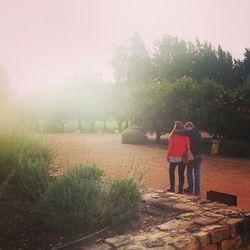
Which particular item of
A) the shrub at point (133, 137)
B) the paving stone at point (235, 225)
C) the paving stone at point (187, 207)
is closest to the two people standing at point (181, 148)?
the paving stone at point (187, 207)

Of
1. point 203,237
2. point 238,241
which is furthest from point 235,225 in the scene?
point 203,237

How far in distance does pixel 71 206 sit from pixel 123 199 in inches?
36.5

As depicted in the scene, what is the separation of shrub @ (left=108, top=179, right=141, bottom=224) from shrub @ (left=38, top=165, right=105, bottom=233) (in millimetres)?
267

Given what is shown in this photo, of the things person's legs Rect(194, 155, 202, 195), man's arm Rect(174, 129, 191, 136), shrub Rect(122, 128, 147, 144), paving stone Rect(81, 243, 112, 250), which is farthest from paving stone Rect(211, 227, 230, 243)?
shrub Rect(122, 128, 147, 144)

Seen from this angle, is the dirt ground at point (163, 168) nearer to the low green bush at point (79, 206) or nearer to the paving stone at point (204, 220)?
the low green bush at point (79, 206)

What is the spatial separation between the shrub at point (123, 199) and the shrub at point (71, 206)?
267mm

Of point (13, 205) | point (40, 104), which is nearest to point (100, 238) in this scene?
point (13, 205)

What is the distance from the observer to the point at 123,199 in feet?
20.4

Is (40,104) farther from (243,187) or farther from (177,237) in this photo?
(177,237)

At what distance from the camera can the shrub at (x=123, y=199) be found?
602 cm

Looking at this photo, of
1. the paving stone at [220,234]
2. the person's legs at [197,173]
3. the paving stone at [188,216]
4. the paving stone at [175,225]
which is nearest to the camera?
the paving stone at [220,234]

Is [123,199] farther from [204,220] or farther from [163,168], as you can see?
[163,168]

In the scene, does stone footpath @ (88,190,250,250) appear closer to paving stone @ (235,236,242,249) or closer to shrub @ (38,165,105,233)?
paving stone @ (235,236,242,249)

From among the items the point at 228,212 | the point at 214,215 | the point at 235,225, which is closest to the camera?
the point at 235,225
